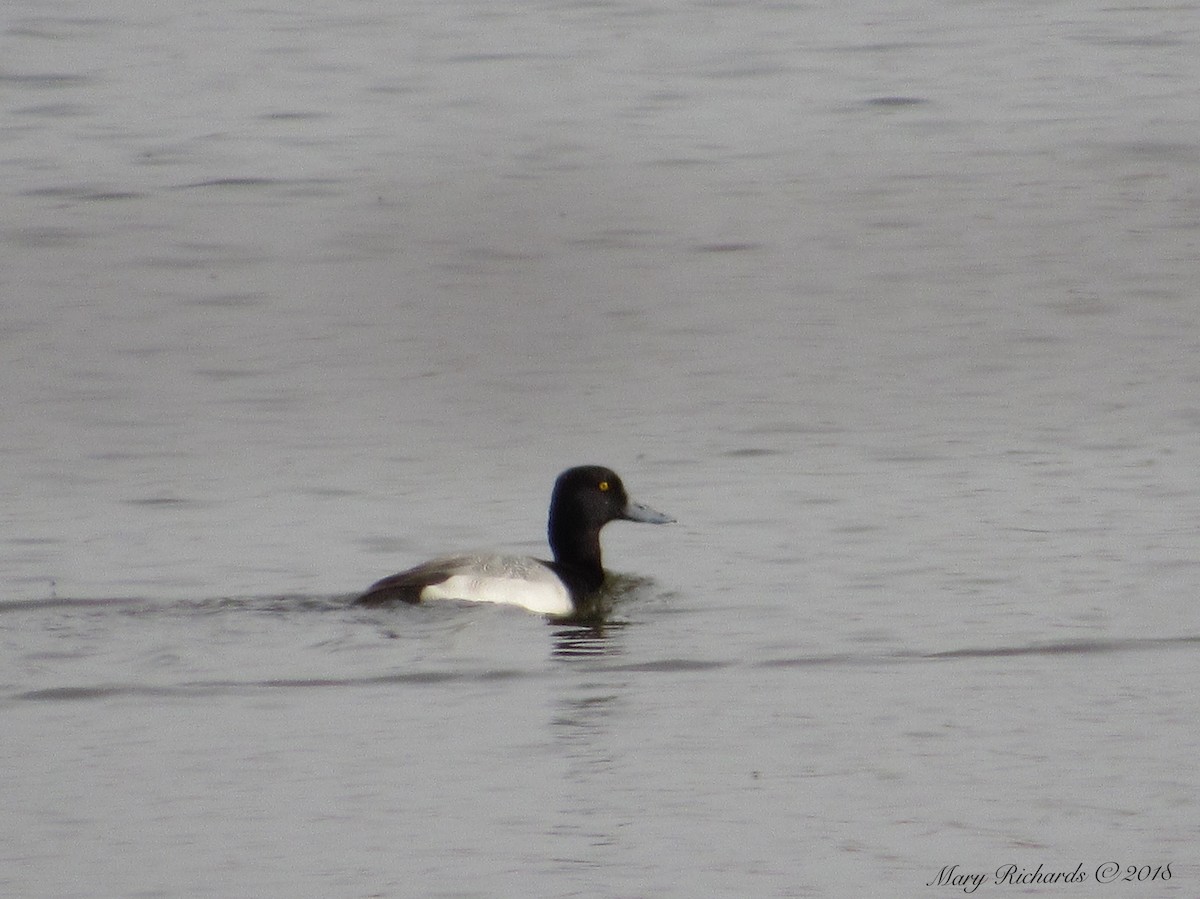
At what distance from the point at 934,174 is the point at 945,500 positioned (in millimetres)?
9431

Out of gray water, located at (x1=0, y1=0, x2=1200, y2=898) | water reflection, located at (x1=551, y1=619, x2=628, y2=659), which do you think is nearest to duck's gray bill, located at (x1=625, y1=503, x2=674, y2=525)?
gray water, located at (x1=0, y1=0, x2=1200, y2=898)

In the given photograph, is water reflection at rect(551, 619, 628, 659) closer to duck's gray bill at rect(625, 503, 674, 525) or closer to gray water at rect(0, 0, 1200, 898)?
gray water at rect(0, 0, 1200, 898)

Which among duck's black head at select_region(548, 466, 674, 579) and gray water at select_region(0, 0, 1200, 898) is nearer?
gray water at select_region(0, 0, 1200, 898)

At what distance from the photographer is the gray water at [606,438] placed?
20.3ft

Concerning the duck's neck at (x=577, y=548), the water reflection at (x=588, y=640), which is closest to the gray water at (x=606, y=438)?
the water reflection at (x=588, y=640)

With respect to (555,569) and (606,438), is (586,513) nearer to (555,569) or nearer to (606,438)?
(555,569)

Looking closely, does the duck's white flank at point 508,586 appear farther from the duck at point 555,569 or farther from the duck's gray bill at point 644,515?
the duck's gray bill at point 644,515

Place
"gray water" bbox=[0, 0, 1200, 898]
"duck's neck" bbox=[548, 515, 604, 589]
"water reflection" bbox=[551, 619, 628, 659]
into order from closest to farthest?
1. "gray water" bbox=[0, 0, 1200, 898]
2. "water reflection" bbox=[551, 619, 628, 659]
3. "duck's neck" bbox=[548, 515, 604, 589]

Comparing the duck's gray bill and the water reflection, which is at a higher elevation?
the duck's gray bill

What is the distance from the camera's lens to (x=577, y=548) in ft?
33.7

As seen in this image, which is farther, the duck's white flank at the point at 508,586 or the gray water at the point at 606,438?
the duck's white flank at the point at 508,586

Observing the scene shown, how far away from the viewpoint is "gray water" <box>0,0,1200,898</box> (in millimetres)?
6188

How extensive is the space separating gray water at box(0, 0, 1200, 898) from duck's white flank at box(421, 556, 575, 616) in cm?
13

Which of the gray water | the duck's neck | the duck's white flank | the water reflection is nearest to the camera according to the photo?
the gray water
